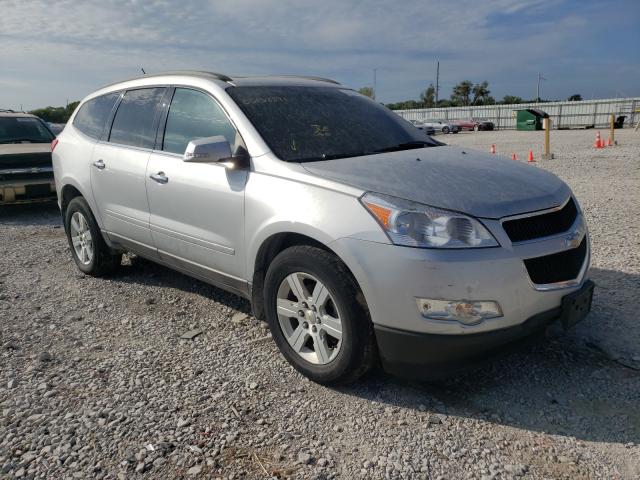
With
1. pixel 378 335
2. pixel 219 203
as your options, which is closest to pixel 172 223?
pixel 219 203

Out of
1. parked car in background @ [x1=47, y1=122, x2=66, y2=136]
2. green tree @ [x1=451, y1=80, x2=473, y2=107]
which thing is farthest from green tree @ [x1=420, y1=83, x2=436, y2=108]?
parked car in background @ [x1=47, y1=122, x2=66, y2=136]

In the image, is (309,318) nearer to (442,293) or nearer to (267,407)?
(267,407)

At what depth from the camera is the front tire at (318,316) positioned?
9.46 feet

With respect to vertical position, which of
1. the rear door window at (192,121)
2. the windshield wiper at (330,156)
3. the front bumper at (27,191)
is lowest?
the front bumper at (27,191)

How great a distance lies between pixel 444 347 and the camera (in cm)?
272

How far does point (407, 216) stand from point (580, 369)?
156 cm

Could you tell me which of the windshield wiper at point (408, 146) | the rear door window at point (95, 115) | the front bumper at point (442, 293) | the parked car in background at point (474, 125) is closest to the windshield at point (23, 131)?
the rear door window at point (95, 115)

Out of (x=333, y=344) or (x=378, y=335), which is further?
(x=333, y=344)

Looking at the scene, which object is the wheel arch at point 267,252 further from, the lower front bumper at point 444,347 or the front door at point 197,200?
the lower front bumper at point 444,347

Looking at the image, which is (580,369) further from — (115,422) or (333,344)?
(115,422)

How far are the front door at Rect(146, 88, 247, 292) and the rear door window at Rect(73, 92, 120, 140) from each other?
119 centimetres

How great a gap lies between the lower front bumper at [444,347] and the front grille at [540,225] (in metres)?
0.41

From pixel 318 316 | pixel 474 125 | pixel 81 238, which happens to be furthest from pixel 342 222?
pixel 474 125

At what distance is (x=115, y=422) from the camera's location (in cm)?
291
